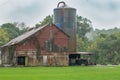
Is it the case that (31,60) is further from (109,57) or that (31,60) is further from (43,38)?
(109,57)

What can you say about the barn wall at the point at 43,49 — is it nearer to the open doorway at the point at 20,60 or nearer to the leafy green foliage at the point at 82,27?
the open doorway at the point at 20,60

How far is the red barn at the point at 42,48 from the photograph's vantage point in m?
73.6

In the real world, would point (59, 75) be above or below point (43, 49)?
below

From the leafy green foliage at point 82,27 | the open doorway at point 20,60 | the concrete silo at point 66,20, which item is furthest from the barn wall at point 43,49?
the leafy green foliage at point 82,27

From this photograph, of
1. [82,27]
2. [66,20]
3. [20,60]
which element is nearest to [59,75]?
[20,60]

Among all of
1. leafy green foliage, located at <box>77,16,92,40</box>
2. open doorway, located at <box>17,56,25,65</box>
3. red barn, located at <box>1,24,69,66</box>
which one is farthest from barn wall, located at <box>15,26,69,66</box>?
leafy green foliage, located at <box>77,16,92,40</box>

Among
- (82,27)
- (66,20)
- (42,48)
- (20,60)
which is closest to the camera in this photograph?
(20,60)

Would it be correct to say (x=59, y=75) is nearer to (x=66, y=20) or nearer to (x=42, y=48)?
(x=42, y=48)

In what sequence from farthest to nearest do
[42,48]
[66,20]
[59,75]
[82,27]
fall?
[82,27] → [66,20] → [42,48] → [59,75]

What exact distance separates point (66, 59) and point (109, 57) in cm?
3044

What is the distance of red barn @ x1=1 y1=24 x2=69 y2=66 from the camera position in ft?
241

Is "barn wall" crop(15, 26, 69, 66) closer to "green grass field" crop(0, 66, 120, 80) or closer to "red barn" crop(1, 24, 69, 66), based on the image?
"red barn" crop(1, 24, 69, 66)

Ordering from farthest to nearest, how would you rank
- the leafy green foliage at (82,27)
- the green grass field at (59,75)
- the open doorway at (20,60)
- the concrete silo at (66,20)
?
the leafy green foliage at (82,27), the concrete silo at (66,20), the open doorway at (20,60), the green grass field at (59,75)

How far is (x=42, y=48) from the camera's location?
75438 mm
